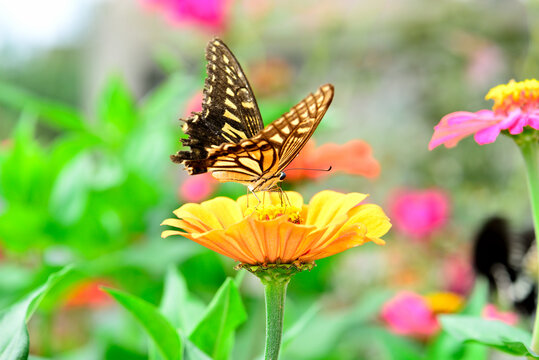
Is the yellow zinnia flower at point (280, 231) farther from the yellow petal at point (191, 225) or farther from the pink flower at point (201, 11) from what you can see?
the pink flower at point (201, 11)

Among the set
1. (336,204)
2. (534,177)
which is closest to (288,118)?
(336,204)

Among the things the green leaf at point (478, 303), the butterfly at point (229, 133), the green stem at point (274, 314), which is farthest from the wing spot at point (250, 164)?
the green leaf at point (478, 303)

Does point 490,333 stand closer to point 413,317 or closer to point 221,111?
point 221,111

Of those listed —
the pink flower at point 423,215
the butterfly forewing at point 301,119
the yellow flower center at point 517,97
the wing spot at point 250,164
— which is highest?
the pink flower at point 423,215

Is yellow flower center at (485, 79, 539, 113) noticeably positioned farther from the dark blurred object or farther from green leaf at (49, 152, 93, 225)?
green leaf at (49, 152, 93, 225)

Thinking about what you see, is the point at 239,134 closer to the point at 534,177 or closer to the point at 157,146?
the point at 534,177

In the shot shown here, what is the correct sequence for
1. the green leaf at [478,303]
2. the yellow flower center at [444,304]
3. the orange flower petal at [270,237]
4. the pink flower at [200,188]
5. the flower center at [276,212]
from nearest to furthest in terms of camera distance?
1. the orange flower petal at [270,237]
2. the flower center at [276,212]
3. the green leaf at [478,303]
4. the yellow flower center at [444,304]
5. the pink flower at [200,188]

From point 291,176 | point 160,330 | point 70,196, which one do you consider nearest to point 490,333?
point 160,330
